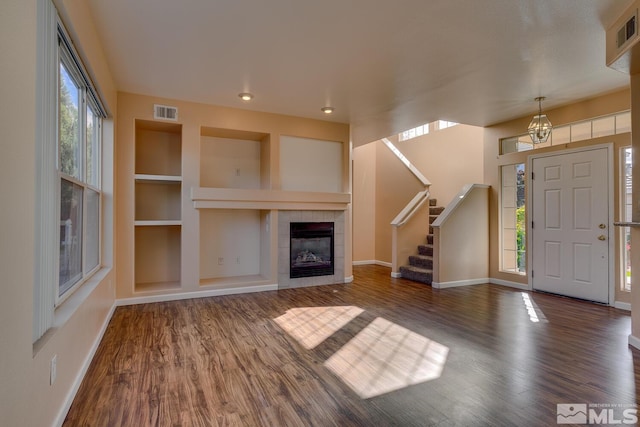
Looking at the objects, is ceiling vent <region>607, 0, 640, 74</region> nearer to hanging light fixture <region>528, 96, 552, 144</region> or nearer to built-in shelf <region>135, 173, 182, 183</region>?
hanging light fixture <region>528, 96, 552, 144</region>

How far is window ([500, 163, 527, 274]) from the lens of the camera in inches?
213

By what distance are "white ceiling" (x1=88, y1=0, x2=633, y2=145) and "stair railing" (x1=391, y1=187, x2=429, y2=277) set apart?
2179mm

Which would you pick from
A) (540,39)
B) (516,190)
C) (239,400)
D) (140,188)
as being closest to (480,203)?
(516,190)

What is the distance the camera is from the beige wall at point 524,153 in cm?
425

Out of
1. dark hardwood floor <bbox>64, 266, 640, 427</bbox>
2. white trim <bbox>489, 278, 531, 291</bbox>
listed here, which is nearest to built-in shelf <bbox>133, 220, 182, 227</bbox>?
dark hardwood floor <bbox>64, 266, 640, 427</bbox>

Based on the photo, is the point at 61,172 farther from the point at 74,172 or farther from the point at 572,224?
the point at 572,224

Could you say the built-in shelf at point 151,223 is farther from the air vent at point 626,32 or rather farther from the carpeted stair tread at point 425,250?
the air vent at point 626,32

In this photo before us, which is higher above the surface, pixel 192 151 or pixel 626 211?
pixel 192 151

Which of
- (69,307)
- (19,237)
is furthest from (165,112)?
(19,237)

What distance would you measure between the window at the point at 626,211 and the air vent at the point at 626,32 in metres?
2.25

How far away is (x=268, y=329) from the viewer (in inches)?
136

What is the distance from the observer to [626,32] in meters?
2.53

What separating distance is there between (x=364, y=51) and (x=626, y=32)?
2035 millimetres

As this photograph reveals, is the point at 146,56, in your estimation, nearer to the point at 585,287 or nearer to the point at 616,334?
the point at 616,334
